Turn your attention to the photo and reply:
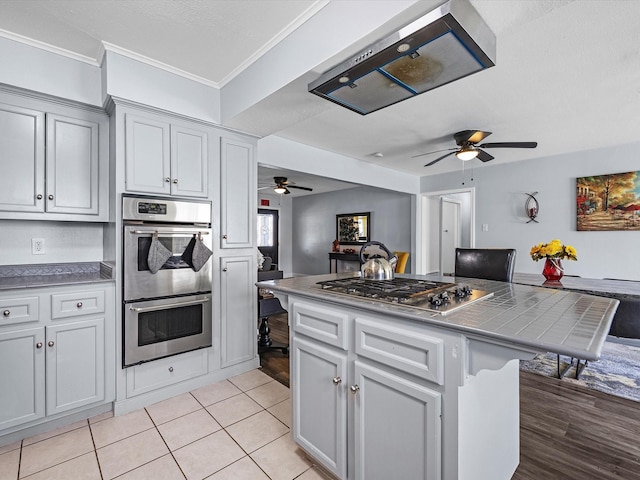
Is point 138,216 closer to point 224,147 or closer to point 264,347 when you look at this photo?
point 224,147

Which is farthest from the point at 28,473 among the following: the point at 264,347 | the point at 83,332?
the point at 264,347

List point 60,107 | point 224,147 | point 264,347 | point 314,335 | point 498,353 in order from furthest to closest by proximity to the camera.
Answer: point 264,347 → point 224,147 → point 60,107 → point 314,335 → point 498,353

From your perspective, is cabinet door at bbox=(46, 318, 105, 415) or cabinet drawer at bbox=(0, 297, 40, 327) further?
cabinet door at bbox=(46, 318, 105, 415)

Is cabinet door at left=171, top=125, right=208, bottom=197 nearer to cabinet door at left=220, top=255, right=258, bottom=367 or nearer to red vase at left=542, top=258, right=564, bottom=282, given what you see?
cabinet door at left=220, top=255, right=258, bottom=367

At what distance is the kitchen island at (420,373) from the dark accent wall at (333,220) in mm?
4759

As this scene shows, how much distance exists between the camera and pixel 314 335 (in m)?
1.55

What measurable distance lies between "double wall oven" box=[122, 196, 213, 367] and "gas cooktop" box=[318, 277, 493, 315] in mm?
1315

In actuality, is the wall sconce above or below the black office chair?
above

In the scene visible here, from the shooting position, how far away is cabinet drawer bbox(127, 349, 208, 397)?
2264 millimetres

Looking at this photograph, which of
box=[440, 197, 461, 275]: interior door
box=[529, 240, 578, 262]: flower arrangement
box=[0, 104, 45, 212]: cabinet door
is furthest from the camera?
box=[440, 197, 461, 275]: interior door

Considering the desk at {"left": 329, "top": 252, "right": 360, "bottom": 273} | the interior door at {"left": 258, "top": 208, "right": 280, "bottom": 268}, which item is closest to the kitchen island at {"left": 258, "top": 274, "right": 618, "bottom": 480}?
the desk at {"left": 329, "top": 252, "right": 360, "bottom": 273}

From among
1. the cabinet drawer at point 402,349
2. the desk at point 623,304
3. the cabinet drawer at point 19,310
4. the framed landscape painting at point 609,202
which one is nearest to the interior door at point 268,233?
the cabinet drawer at point 19,310

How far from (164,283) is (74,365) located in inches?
28.5

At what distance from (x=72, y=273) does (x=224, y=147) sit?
157cm
